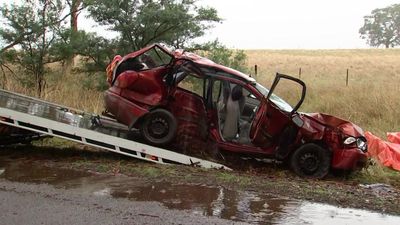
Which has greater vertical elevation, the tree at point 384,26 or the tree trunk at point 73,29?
the tree at point 384,26

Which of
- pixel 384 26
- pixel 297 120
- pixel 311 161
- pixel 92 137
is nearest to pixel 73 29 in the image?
pixel 92 137

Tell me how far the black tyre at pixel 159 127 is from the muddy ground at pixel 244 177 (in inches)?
18.4

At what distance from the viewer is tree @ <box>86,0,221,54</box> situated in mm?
16281

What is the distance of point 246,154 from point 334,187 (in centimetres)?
186

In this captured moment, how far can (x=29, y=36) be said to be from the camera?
16703mm

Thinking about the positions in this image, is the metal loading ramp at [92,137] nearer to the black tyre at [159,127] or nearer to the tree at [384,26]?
the black tyre at [159,127]

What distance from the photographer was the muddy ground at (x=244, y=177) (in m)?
6.71

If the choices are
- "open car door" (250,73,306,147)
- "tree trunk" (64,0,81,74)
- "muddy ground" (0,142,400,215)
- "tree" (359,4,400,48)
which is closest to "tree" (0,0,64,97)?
"tree trunk" (64,0,81,74)

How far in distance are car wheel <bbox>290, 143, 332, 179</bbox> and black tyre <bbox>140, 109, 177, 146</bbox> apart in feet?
7.18

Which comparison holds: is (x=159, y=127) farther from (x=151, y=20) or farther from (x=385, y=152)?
(x=151, y=20)

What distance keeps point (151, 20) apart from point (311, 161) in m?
→ 9.06

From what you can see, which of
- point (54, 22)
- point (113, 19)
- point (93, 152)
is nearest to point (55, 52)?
point (54, 22)

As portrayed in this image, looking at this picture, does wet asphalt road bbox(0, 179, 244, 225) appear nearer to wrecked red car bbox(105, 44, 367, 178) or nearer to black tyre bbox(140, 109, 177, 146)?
black tyre bbox(140, 109, 177, 146)

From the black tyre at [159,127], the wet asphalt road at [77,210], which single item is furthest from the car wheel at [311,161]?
the wet asphalt road at [77,210]
